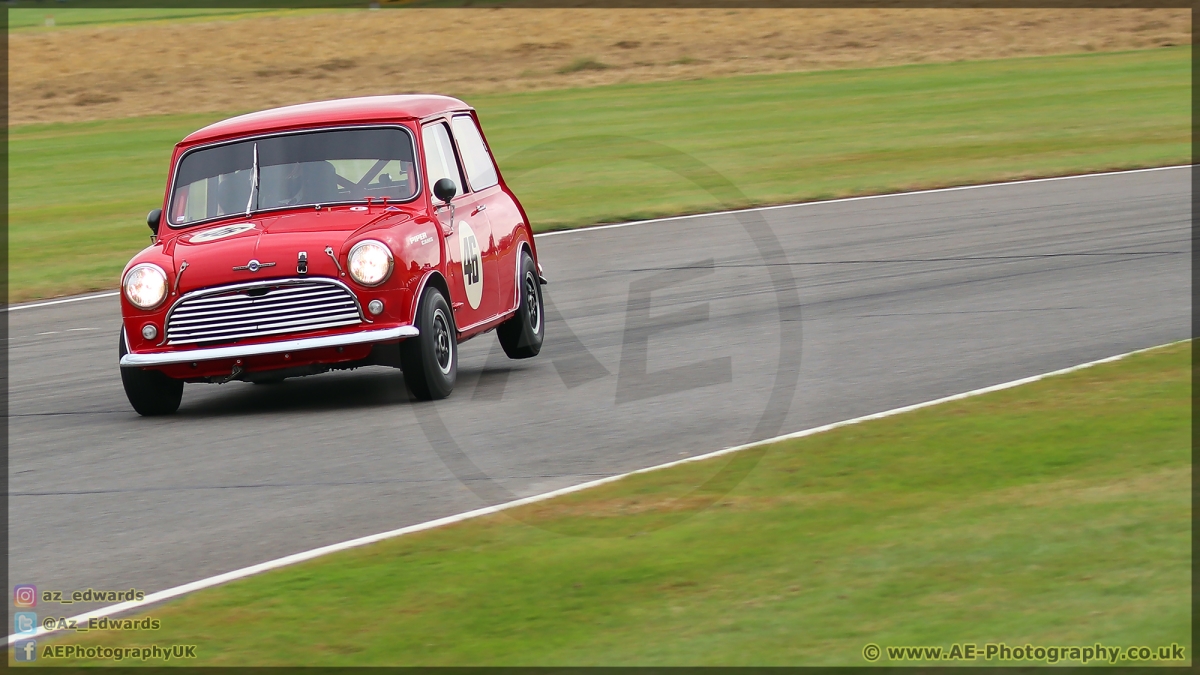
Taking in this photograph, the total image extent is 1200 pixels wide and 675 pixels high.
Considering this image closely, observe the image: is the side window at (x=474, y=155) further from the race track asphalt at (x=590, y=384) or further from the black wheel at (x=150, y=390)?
the black wheel at (x=150, y=390)

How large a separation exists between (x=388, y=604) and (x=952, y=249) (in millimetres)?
10113

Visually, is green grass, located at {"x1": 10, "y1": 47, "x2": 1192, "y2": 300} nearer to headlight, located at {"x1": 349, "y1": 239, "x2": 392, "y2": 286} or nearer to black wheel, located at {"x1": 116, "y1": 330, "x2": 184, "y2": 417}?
black wheel, located at {"x1": 116, "y1": 330, "x2": 184, "y2": 417}

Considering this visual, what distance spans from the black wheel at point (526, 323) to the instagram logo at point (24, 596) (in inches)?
200

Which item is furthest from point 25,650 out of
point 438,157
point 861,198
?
point 861,198

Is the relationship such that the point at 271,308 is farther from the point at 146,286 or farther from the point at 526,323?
the point at 526,323

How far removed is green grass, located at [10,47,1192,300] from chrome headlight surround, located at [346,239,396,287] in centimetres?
748

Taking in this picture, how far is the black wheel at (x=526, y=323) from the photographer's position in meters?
10.8

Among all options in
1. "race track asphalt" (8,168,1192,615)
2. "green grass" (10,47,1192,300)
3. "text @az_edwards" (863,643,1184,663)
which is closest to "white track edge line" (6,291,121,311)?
"race track asphalt" (8,168,1192,615)

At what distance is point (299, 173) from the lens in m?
9.88

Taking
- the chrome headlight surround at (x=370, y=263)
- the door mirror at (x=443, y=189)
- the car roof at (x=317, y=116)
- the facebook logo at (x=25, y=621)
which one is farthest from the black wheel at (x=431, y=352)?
the facebook logo at (x=25, y=621)

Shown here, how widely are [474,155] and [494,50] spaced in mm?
32086

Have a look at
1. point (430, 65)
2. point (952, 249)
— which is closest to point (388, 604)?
point (952, 249)

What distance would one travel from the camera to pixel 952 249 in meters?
14.7

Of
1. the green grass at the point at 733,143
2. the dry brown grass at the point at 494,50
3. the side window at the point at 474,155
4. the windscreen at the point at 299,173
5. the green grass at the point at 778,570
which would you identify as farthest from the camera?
the dry brown grass at the point at 494,50
